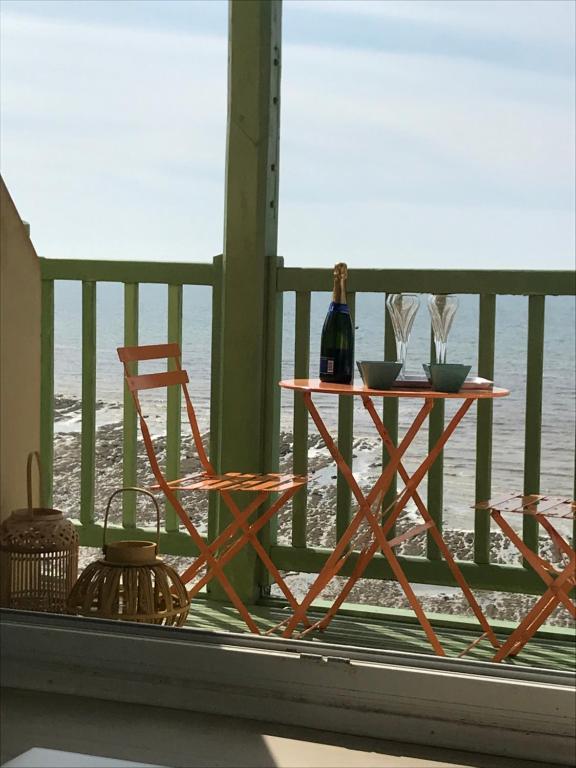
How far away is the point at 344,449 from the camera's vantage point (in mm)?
3846

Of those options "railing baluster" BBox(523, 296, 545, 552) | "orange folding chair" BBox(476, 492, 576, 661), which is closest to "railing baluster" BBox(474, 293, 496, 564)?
"railing baluster" BBox(523, 296, 545, 552)

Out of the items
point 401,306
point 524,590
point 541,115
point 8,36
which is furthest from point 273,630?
point 8,36

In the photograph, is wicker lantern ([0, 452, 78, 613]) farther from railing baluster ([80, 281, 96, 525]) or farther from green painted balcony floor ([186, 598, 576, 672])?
railing baluster ([80, 281, 96, 525])

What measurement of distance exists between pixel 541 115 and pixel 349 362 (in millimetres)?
24918

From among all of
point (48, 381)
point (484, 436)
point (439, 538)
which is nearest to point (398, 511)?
point (439, 538)

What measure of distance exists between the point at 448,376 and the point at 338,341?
14.8 inches

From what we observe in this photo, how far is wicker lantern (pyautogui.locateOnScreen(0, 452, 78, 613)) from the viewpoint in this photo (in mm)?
2842

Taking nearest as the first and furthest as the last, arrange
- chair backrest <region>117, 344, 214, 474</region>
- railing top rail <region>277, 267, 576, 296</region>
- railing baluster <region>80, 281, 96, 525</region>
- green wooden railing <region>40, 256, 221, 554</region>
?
1. chair backrest <region>117, 344, 214, 474</region>
2. railing top rail <region>277, 267, 576, 296</region>
3. green wooden railing <region>40, 256, 221, 554</region>
4. railing baluster <region>80, 281, 96, 525</region>

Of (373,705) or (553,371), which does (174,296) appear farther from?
(553,371)

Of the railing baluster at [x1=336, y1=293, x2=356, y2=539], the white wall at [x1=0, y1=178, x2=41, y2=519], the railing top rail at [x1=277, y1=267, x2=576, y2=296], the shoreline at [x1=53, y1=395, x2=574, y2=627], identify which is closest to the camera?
the white wall at [x1=0, y1=178, x2=41, y2=519]

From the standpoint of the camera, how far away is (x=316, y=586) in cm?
321

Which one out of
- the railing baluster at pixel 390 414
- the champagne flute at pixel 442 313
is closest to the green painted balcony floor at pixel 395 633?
the railing baluster at pixel 390 414

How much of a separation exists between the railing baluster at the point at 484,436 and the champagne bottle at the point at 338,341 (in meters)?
0.63

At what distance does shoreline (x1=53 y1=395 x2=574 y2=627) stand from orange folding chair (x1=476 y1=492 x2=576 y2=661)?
5183mm
